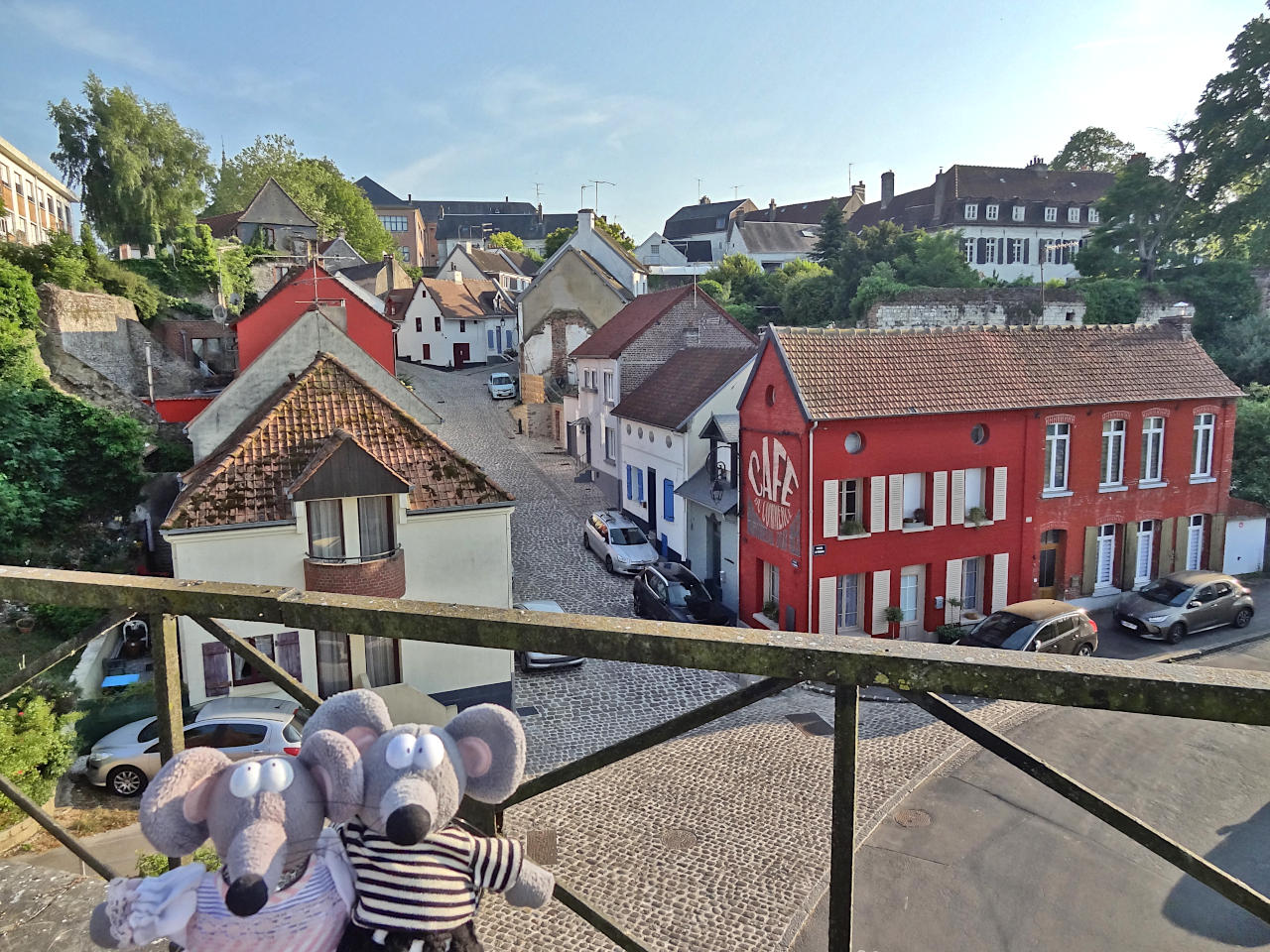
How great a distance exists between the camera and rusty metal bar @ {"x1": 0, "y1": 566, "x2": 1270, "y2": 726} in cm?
176

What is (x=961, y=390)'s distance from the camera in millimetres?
22297

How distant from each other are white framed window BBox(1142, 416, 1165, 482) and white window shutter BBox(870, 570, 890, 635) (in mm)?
9302

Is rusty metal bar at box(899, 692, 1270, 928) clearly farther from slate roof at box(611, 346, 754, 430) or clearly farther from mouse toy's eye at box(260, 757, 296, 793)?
slate roof at box(611, 346, 754, 430)

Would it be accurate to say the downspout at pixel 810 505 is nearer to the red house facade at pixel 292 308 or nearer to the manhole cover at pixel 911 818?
the manhole cover at pixel 911 818

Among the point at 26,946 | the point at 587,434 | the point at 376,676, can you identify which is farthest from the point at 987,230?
the point at 26,946

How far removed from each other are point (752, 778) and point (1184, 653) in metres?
12.8

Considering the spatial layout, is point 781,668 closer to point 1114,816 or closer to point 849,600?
point 1114,816

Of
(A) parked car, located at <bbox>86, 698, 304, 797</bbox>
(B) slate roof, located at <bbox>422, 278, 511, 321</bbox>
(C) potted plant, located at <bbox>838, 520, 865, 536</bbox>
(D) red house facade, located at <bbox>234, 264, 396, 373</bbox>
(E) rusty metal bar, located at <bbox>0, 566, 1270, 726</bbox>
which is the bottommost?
(A) parked car, located at <bbox>86, 698, 304, 797</bbox>

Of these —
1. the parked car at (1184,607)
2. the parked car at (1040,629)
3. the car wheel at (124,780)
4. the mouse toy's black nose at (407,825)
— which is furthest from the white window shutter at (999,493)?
the mouse toy's black nose at (407,825)

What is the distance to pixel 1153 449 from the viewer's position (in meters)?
24.9

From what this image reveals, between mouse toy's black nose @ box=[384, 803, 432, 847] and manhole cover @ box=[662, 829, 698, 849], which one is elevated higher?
mouse toy's black nose @ box=[384, 803, 432, 847]

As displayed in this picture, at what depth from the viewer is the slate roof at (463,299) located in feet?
206

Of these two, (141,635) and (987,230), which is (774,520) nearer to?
(141,635)

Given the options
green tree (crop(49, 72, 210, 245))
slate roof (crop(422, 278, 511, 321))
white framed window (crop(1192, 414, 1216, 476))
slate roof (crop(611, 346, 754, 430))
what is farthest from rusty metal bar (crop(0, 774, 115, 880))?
slate roof (crop(422, 278, 511, 321))
